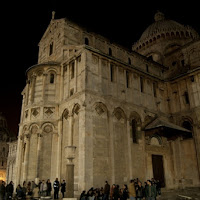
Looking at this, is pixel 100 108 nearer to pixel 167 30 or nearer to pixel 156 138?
pixel 156 138

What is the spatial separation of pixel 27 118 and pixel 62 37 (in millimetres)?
9311

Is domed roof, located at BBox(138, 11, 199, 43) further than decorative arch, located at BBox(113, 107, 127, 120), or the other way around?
domed roof, located at BBox(138, 11, 199, 43)

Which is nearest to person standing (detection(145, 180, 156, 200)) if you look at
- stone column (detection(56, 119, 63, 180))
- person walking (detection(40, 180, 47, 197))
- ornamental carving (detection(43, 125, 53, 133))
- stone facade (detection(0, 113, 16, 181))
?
person walking (detection(40, 180, 47, 197))

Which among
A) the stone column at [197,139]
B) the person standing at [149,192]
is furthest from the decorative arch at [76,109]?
the stone column at [197,139]

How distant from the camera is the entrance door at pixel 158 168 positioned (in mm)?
20650

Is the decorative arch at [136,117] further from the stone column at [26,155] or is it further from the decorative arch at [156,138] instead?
the stone column at [26,155]

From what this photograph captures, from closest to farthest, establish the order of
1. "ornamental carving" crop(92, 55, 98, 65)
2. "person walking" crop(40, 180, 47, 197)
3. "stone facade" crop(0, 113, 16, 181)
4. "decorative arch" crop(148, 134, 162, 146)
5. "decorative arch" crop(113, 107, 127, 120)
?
"person walking" crop(40, 180, 47, 197) → "decorative arch" crop(113, 107, 127, 120) → "ornamental carving" crop(92, 55, 98, 65) → "decorative arch" crop(148, 134, 162, 146) → "stone facade" crop(0, 113, 16, 181)

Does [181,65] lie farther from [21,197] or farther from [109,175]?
[21,197]

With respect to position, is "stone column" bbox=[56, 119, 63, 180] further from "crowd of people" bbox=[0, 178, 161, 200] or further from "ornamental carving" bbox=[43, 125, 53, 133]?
"crowd of people" bbox=[0, 178, 161, 200]

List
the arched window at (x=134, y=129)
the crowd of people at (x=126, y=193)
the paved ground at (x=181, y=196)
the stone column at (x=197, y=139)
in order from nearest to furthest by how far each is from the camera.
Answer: the crowd of people at (x=126, y=193), the paved ground at (x=181, y=196), the arched window at (x=134, y=129), the stone column at (x=197, y=139)

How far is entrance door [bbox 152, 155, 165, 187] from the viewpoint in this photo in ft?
67.7

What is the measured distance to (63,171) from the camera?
1805cm

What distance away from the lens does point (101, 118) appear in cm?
1831

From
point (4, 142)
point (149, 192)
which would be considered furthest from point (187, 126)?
point (4, 142)
